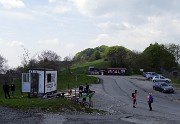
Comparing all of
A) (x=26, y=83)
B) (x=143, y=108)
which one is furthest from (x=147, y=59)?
(x=26, y=83)

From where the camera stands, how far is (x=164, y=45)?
15300 centimetres

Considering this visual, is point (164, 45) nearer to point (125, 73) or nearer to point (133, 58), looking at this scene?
point (133, 58)

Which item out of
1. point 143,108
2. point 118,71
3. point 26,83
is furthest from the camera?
point 118,71

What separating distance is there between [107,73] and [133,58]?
13935mm

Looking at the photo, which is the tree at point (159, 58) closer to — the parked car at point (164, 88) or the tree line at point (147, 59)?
the tree line at point (147, 59)

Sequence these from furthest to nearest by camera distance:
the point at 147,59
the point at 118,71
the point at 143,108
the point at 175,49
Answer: the point at 175,49 → the point at 147,59 → the point at 118,71 → the point at 143,108

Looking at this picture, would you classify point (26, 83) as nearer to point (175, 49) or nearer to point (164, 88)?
point (164, 88)

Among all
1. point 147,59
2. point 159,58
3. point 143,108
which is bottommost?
point 143,108

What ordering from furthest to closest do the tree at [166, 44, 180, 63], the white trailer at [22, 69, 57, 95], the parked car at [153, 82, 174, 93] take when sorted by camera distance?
the tree at [166, 44, 180, 63] → the parked car at [153, 82, 174, 93] → the white trailer at [22, 69, 57, 95]

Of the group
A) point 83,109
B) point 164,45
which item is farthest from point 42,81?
point 164,45

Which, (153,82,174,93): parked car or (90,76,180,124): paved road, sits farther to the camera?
(153,82,174,93): parked car

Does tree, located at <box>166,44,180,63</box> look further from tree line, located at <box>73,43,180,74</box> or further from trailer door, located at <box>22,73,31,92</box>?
trailer door, located at <box>22,73,31,92</box>

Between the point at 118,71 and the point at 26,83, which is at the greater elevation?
the point at 118,71

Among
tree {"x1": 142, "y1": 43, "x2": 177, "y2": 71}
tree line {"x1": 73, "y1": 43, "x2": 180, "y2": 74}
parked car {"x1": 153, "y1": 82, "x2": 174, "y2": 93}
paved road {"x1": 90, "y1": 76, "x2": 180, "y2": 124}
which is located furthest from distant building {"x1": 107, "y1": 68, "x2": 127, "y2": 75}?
paved road {"x1": 90, "y1": 76, "x2": 180, "y2": 124}
